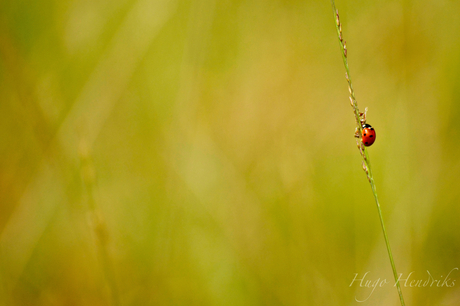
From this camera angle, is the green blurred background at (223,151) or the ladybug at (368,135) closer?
the ladybug at (368,135)

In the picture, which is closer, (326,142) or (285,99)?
(326,142)

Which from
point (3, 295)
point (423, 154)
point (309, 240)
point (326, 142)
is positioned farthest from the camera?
point (326, 142)

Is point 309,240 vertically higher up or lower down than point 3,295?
higher up

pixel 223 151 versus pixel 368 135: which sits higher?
pixel 368 135

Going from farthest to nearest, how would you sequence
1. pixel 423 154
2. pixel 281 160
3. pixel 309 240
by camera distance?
pixel 281 160
pixel 423 154
pixel 309 240

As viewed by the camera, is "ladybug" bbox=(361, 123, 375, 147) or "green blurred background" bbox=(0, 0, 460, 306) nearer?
"ladybug" bbox=(361, 123, 375, 147)

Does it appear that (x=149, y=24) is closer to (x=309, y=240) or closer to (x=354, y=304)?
(x=309, y=240)

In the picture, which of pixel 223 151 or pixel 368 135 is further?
pixel 223 151

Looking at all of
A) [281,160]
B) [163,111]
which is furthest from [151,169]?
[281,160]
